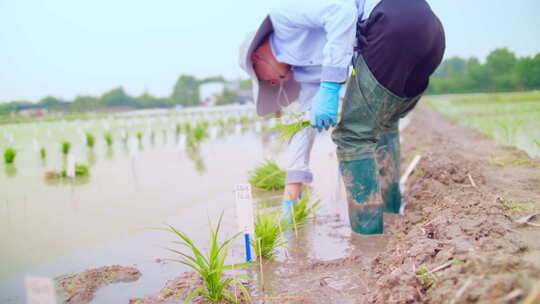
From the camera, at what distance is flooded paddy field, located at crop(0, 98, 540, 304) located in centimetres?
127

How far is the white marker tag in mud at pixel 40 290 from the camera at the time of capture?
1.03 meters

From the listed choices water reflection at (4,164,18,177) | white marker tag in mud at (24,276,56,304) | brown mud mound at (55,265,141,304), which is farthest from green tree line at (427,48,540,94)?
water reflection at (4,164,18,177)

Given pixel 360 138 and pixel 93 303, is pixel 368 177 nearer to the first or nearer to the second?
pixel 360 138

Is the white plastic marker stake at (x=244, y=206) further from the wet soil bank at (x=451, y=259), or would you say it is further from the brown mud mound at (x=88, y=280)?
the brown mud mound at (x=88, y=280)

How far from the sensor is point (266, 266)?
2.17 meters

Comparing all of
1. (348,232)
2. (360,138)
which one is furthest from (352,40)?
(348,232)

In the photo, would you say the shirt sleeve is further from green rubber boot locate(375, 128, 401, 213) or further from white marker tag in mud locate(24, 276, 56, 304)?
white marker tag in mud locate(24, 276, 56, 304)

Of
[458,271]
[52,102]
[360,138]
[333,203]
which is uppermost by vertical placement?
[52,102]

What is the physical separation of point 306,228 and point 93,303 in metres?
1.59

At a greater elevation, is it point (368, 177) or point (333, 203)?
point (368, 177)

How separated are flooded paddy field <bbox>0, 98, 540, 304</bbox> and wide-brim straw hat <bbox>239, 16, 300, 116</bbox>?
414mm

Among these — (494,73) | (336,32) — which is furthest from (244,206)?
(494,73)

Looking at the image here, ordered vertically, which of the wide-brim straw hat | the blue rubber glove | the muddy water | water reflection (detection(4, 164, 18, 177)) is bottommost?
the muddy water

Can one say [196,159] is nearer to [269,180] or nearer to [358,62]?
[269,180]
